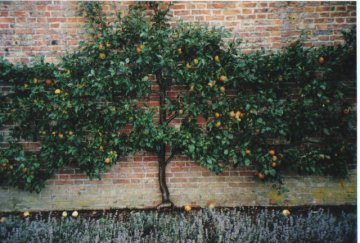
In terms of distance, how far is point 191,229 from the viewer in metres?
3.20

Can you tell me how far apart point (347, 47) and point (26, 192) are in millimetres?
4329

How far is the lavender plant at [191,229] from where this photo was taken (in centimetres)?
306

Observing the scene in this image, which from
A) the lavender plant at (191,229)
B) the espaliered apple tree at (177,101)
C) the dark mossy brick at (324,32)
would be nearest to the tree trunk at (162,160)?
the espaliered apple tree at (177,101)

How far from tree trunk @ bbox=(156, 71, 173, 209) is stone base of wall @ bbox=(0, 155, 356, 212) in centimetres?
8

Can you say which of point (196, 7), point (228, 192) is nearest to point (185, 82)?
point (196, 7)

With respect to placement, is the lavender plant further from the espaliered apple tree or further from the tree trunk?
the espaliered apple tree

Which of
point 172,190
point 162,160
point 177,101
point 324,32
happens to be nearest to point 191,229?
point 172,190

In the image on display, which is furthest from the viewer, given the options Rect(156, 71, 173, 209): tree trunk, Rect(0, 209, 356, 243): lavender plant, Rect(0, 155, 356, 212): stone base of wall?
Rect(0, 155, 356, 212): stone base of wall

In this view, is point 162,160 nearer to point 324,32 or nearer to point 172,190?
point 172,190

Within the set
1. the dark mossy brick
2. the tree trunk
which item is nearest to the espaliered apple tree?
the tree trunk

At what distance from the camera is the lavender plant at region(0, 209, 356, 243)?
10.0 ft

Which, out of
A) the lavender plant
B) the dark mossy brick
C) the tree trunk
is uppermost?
the dark mossy brick

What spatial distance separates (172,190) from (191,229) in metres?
0.79

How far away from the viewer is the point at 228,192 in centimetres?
390
